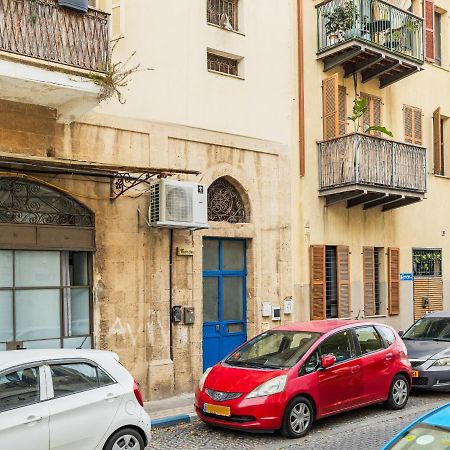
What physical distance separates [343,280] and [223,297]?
3.69 metres

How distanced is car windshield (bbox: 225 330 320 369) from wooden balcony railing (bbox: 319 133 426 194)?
19.0ft

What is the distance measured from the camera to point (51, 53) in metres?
10.7

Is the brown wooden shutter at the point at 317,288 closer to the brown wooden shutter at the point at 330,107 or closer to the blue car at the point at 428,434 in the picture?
the brown wooden shutter at the point at 330,107

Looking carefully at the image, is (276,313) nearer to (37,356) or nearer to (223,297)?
(223,297)

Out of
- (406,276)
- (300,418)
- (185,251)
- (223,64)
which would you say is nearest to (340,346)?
(300,418)

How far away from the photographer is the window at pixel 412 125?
19.3 m

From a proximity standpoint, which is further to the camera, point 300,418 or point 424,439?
point 300,418

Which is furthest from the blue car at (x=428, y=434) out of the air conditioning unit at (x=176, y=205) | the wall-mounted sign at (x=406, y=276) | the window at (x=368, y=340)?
the wall-mounted sign at (x=406, y=276)

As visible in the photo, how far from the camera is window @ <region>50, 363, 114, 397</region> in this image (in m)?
7.89

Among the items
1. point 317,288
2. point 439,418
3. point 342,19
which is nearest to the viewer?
point 439,418

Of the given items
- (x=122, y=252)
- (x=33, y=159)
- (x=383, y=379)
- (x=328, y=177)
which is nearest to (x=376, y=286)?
(x=328, y=177)

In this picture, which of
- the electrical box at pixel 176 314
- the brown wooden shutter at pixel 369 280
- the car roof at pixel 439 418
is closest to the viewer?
the car roof at pixel 439 418

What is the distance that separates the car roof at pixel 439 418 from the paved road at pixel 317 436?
4863 millimetres

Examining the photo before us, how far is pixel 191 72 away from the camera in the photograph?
46.4 ft
